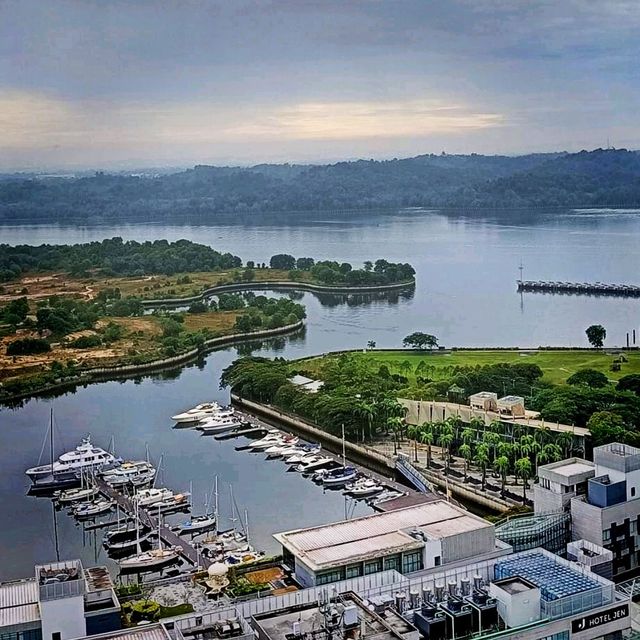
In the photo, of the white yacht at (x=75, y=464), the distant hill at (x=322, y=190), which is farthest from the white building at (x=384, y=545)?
the distant hill at (x=322, y=190)

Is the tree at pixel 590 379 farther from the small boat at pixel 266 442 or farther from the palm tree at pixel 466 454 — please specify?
the small boat at pixel 266 442

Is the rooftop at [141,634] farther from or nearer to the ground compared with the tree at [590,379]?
farther from the ground

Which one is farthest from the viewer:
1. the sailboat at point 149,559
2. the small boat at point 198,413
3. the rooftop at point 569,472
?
the small boat at point 198,413

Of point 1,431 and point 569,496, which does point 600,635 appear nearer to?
point 569,496

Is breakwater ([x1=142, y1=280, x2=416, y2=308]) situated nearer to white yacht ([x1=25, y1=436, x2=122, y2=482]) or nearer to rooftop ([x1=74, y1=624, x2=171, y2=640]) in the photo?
white yacht ([x1=25, y1=436, x2=122, y2=482])

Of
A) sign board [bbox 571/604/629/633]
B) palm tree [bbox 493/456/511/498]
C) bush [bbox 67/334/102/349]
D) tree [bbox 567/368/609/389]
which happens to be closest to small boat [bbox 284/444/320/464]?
palm tree [bbox 493/456/511/498]
